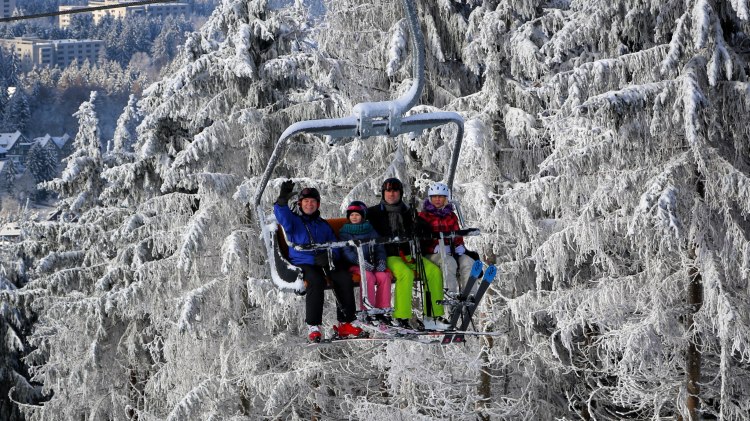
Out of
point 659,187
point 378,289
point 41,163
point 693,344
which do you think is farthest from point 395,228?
point 41,163

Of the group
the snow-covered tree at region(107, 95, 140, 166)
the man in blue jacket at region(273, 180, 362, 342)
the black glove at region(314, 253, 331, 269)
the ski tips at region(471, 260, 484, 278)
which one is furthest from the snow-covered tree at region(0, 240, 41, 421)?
the ski tips at region(471, 260, 484, 278)

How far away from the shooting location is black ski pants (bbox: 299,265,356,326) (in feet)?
36.3

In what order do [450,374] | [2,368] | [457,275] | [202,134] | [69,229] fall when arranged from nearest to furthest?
[457,275] → [202,134] → [450,374] → [69,229] → [2,368]

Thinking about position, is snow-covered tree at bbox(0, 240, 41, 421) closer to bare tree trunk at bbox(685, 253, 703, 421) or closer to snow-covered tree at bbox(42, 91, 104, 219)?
snow-covered tree at bbox(42, 91, 104, 219)

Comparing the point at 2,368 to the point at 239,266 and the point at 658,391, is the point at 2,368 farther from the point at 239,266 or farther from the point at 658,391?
the point at 658,391

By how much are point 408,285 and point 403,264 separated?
0.79 ft

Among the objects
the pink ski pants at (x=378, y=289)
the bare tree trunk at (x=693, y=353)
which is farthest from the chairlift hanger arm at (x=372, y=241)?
the bare tree trunk at (x=693, y=353)

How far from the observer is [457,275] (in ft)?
37.1

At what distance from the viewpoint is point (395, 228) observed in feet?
35.3

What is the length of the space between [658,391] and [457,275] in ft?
14.3

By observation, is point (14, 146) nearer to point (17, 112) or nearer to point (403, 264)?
point (17, 112)

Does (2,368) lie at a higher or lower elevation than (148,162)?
lower

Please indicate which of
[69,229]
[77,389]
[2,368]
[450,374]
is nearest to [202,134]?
[450,374]

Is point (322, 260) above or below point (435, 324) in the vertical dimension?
above
